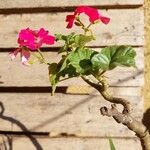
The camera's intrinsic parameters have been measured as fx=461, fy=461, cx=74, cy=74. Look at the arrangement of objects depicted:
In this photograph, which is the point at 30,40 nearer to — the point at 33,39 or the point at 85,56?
the point at 33,39

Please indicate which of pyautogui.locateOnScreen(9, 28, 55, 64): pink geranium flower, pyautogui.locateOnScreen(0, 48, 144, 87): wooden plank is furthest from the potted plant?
pyautogui.locateOnScreen(0, 48, 144, 87): wooden plank

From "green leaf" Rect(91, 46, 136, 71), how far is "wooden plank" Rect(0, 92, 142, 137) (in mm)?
724

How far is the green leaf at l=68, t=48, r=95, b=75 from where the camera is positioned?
1.24m

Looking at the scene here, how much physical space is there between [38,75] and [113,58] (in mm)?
800

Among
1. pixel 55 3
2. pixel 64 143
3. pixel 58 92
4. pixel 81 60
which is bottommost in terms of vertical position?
pixel 64 143

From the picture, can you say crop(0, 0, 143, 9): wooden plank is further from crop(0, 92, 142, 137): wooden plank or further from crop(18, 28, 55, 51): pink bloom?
crop(18, 28, 55, 51): pink bloom

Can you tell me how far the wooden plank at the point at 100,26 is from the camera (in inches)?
74.2

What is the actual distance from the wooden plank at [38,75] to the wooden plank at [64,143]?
0.25 metres

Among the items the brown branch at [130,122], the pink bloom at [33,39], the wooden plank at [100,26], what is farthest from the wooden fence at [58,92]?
the pink bloom at [33,39]

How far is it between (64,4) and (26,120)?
1.79ft

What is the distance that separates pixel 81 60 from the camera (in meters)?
1.26

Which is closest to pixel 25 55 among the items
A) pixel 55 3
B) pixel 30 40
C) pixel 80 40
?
pixel 30 40

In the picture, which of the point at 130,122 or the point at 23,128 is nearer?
the point at 130,122

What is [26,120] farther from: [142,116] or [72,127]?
[142,116]
